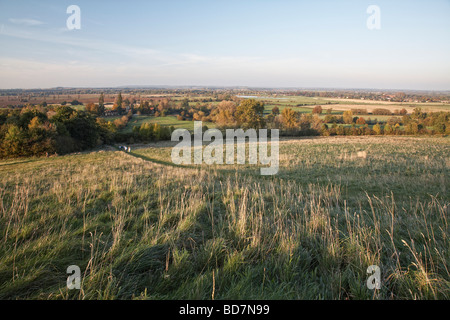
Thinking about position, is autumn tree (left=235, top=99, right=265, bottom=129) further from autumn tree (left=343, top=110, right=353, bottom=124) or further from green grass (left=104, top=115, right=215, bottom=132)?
autumn tree (left=343, top=110, right=353, bottom=124)

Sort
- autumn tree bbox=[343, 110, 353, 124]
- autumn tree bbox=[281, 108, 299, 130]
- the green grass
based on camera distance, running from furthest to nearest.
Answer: autumn tree bbox=[343, 110, 353, 124], the green grass, autumn tree bbox=[281, 108, 299, 130]

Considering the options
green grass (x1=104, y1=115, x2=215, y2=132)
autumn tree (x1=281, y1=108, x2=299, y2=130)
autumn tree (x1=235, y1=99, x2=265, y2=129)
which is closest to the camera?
autumn tree (x1=235, y1=99, x2=265, y2=129)

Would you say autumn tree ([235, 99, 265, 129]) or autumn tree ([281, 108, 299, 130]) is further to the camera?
autumn tree ([281, 108, 299, 130])

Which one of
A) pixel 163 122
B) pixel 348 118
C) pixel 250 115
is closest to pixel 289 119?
pixel 250 115

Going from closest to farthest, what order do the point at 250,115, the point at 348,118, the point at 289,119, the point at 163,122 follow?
1. the point at 250,115
2. the point at 289,119
3. the point at 348,118
4. the point at 163,122

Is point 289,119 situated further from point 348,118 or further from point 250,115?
point 348,118

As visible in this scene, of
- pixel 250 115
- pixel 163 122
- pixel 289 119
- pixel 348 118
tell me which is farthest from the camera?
pixel 163 122

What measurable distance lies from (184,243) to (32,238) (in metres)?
2.16

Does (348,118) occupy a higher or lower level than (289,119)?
higher

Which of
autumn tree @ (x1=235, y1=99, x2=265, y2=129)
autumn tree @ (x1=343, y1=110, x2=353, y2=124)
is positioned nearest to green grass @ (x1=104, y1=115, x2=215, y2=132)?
autumn tree @ (x1=235, y1=99, x2=265, y2=129)
